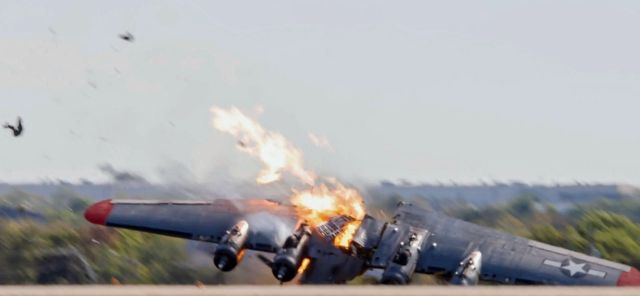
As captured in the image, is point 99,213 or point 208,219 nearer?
point 208,219

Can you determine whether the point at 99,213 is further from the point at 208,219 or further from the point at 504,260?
the point at 504,260

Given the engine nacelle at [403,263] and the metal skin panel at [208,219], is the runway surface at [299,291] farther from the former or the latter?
the metal skin panel at [208,219]

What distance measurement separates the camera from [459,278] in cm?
8500

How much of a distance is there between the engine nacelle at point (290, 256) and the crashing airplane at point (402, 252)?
46mm

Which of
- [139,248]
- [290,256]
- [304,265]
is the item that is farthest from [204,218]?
[139,248]

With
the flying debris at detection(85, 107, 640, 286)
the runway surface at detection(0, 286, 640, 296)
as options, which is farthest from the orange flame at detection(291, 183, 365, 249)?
the runway surface at detection(0, 286, 640, 296)

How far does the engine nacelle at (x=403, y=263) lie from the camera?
82688 millimetres

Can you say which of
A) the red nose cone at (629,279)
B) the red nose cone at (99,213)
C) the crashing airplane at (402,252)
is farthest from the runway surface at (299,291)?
the red nose cone at (99,213)

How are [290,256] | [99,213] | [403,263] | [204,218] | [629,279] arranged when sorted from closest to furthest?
[403,263], [290,256], [629,279], [204,218], [99,213]

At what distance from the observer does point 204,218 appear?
94.5 m

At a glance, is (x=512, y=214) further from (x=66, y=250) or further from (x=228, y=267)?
(x=228, y=267)

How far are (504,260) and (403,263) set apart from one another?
753 centimetres

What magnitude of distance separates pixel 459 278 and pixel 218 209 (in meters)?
15.6

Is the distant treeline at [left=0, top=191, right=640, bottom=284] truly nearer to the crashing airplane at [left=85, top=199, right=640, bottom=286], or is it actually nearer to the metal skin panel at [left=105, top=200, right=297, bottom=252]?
the metal skin panel at [left=105, top=200, right=297, bottom=252]
